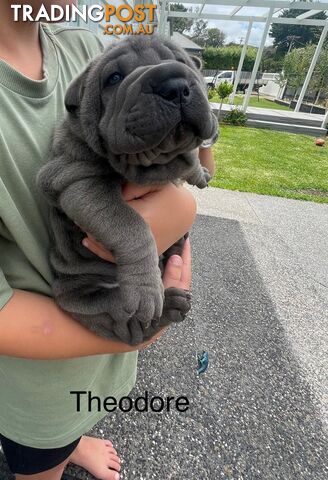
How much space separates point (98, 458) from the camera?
1.90 meters

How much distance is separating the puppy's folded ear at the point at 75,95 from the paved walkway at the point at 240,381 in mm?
1972

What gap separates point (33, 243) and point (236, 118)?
1549 centimetres

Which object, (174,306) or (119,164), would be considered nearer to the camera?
(119,164)

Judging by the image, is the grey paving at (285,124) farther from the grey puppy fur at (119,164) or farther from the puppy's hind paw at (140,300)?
the puppy's hind paw at (140,300)

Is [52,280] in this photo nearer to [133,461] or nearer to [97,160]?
[97,160]

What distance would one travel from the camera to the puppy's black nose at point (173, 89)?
0.96 metres

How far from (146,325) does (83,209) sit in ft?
1.67

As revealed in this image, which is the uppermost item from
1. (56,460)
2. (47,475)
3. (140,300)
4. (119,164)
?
(119,164)

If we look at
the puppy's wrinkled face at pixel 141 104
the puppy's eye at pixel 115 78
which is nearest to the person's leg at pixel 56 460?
the puppy's wrinkled face at pixel 141 104

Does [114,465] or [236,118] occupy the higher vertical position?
[114,465]

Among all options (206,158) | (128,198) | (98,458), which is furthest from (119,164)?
(98,458)

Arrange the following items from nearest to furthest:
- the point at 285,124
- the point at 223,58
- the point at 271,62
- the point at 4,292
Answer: the point at 4,292, the point at 285,124, the point at 223,58, the point at 271,62

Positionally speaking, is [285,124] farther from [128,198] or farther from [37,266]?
[37,266]

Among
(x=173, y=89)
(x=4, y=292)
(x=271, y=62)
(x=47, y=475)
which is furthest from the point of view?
(x=271, y=62)
